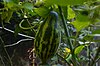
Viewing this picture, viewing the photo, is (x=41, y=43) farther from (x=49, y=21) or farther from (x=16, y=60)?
(x=16, y=60)

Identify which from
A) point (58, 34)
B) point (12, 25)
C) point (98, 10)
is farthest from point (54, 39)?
point (12, 25)

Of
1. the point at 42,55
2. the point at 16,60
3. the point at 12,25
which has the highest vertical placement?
the point at 42,55

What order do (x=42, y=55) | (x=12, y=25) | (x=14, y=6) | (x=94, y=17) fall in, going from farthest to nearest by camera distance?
(x=12, y=25) < (x=14, y=6) < (x=42, y=55) < (x=94, y=17)

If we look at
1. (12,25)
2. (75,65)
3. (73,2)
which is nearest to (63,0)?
(73,2)

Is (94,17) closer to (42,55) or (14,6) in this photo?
(42,55)

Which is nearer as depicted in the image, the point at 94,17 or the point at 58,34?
the point at 94,17

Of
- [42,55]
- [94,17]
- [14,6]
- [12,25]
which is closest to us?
[94,17]

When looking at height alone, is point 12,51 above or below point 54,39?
below

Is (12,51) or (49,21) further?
(12,51)

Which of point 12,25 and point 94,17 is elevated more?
point 94,17
